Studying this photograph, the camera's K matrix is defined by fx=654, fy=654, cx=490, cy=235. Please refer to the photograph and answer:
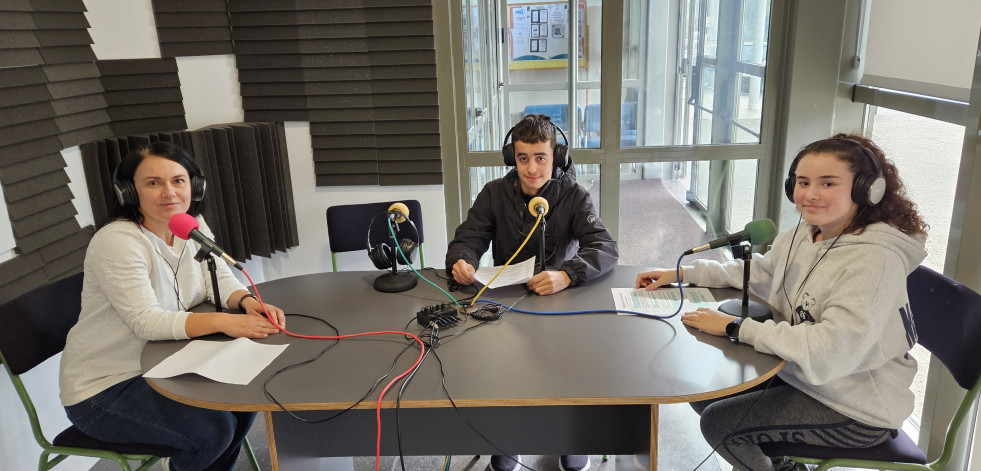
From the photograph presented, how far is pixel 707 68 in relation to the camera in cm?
325

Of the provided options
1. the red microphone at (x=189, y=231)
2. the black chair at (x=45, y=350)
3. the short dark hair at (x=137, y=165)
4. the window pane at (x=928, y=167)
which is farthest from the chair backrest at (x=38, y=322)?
the window pane at (x=928, y=167)

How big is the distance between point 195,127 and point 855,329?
2.84m

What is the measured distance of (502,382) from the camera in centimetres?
149

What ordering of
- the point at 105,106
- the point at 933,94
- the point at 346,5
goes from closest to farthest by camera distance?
1. the point at 933,94
2. the point at 105,106
3. the point at 346,5

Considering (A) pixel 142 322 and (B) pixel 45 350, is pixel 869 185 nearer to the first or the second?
(A) pixel 142 322

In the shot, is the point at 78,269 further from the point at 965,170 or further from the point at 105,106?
the point at 965,170

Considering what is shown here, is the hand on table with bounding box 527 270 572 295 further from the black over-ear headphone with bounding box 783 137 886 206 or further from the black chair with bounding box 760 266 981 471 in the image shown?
the black over-ear headphone with bounding box 783 137 886 206

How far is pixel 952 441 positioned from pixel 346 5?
2.85 m

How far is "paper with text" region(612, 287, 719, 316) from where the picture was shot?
6.12 feet

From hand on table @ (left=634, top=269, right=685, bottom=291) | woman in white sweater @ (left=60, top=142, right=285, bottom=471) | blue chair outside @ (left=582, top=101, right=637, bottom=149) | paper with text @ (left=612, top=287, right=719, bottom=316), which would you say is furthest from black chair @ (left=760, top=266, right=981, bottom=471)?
blue chair outside @ (left=582, top=101, right=637, bottom=149)

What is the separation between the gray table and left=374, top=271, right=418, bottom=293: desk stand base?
4.5 inches

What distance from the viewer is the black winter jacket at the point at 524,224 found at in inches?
91.0

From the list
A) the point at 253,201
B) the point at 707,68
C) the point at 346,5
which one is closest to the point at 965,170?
the point at 707,68

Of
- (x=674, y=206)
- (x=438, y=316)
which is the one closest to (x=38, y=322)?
(x=438, y=316)
